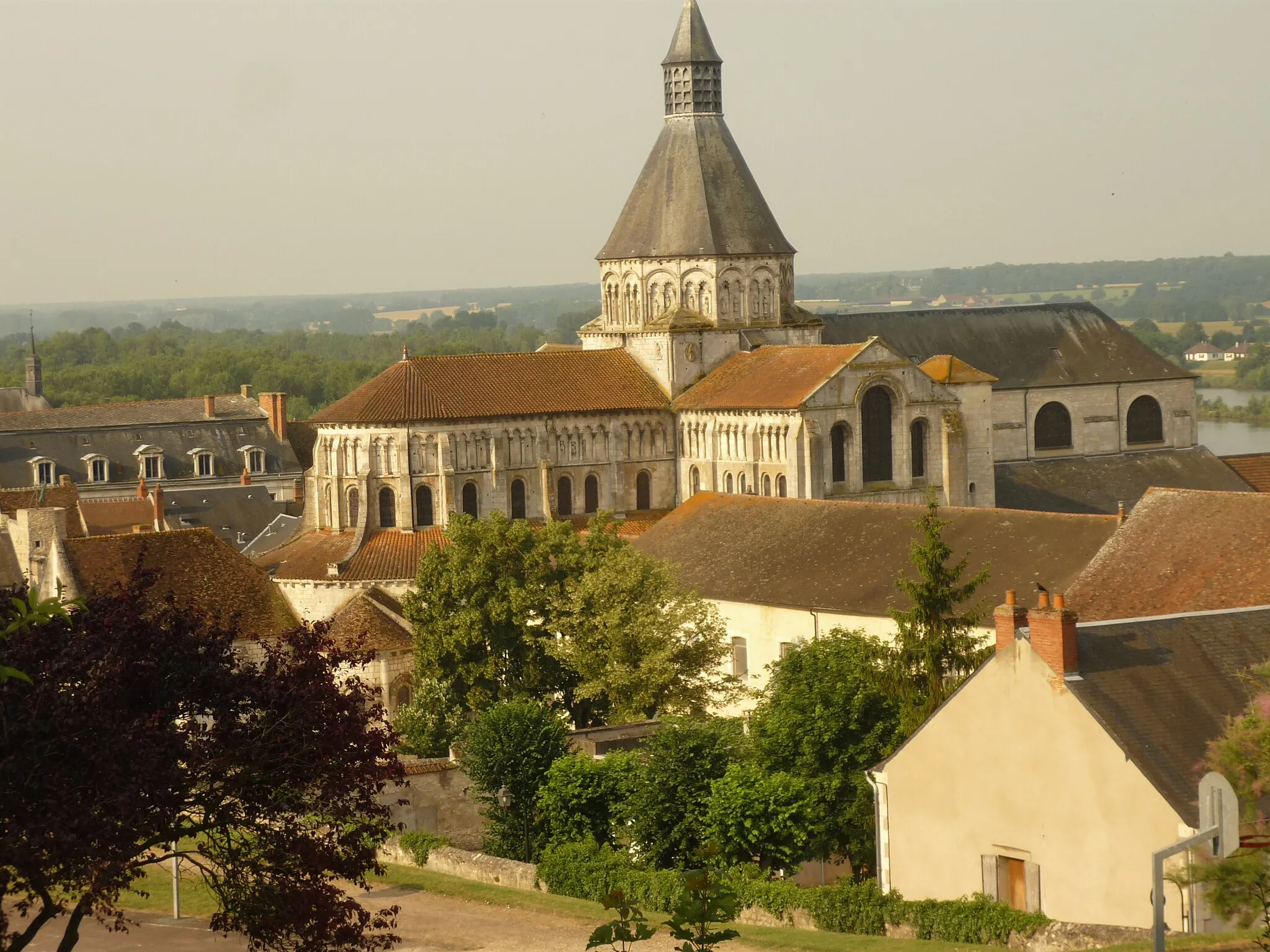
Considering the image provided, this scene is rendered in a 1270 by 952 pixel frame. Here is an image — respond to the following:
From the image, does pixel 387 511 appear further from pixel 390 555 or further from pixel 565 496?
pixel 565 496

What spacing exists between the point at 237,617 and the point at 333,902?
121 inches

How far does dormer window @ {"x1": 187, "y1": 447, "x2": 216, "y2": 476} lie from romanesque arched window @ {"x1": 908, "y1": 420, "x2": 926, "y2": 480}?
35.6m

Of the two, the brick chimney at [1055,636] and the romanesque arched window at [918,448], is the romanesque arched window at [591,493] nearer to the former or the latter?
the romanesque arched window at [918,448]

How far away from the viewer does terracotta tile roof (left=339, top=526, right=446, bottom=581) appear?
54.0 metres

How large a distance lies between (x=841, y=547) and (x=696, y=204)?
23728 millimetres

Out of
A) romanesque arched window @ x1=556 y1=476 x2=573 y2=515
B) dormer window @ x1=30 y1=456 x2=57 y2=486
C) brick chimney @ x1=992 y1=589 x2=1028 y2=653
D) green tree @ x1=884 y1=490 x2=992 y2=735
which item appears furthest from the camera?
dormer window @ x1=30 y1=456 x2=57 y2=486

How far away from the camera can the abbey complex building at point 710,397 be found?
190 feet

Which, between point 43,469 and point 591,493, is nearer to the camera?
point 591,493

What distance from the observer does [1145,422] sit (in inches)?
2734

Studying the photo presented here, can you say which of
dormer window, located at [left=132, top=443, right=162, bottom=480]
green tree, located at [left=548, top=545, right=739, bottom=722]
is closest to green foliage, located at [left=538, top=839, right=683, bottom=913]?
green tree, located at [left=548, top=545, right=739, bottom=722]

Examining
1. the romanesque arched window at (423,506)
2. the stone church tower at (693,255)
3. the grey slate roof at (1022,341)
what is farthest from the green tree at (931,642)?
the grey slate roof at (1022,341)

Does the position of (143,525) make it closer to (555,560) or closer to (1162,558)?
(555,560)

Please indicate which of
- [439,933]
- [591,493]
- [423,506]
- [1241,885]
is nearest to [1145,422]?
[591,493]

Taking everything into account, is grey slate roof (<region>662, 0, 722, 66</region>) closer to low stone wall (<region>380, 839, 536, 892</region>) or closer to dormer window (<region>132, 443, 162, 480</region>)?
dormer window (<region>132, 443, 162, 480</region>)
